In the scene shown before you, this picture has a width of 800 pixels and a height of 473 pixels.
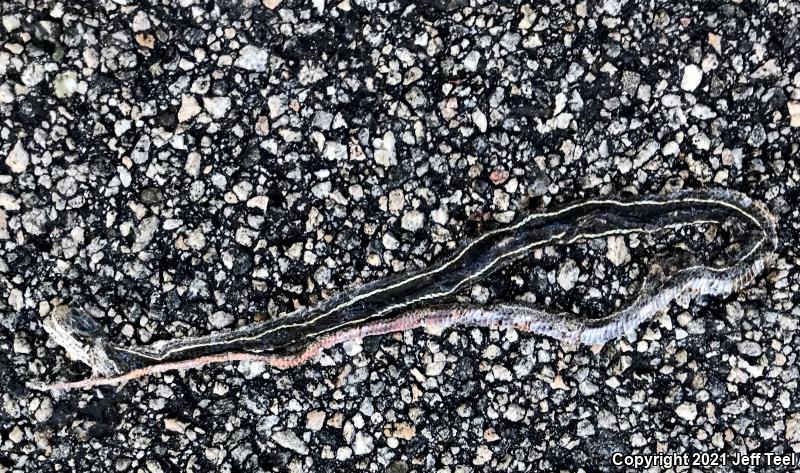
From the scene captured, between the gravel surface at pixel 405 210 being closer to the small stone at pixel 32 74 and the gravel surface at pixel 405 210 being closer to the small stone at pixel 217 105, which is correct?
the small stone at pixel 217 105

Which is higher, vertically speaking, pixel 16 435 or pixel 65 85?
pixel 65 85

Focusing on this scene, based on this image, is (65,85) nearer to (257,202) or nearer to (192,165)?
(192,165)

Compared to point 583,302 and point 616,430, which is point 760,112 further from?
point 616,430

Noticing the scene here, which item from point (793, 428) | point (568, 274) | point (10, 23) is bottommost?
point (793, 428)

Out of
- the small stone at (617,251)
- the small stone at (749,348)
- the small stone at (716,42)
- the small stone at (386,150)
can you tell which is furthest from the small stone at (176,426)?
the small stone at (716,42)

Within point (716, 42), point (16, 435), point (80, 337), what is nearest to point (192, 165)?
point (80, 337)

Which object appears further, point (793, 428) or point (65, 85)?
point (793, 428)
